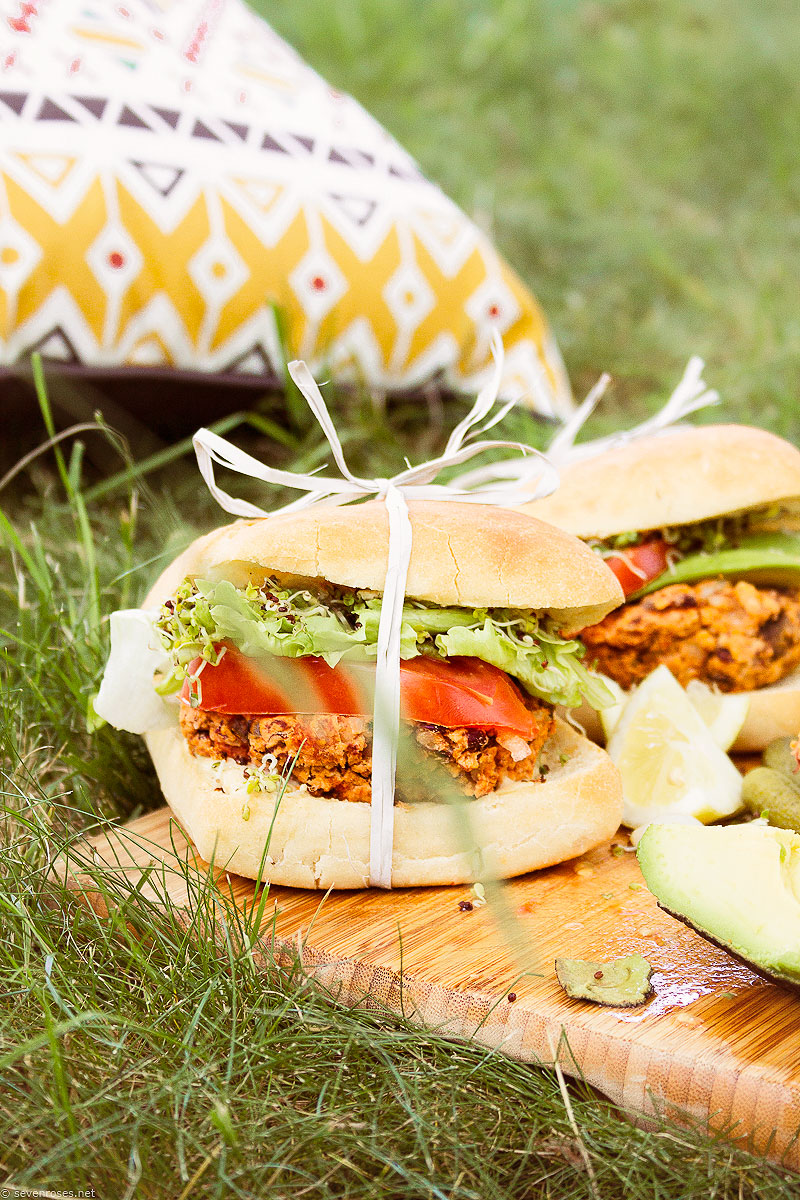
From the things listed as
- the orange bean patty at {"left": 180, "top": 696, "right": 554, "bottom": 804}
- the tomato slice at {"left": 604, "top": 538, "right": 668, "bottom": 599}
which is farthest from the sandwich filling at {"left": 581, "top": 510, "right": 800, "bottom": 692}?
the orange bean patty at {"left": 180, "top": 696, "right": 554, "bottom": 804}

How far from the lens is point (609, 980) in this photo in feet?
6.45

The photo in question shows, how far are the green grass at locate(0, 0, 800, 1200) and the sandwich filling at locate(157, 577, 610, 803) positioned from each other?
35cm

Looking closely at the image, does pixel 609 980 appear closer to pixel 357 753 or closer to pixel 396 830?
pixel 396 830

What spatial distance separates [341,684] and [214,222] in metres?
1.95

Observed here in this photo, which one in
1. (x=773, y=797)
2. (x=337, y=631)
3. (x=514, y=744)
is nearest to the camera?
(x=337, y=631)

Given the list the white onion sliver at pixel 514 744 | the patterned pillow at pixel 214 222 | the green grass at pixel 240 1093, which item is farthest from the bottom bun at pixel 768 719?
the patterned pillow at pixel 214 222

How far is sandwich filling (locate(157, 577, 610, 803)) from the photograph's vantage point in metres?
2.22

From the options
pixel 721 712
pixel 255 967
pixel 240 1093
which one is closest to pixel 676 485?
pixel 721 712

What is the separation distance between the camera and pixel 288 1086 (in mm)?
1835

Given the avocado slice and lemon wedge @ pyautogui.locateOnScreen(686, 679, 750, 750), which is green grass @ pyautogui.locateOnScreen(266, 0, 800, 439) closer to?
lemon wedge @ pyautogui.locateOnScreen(686, 679, 750, 750)

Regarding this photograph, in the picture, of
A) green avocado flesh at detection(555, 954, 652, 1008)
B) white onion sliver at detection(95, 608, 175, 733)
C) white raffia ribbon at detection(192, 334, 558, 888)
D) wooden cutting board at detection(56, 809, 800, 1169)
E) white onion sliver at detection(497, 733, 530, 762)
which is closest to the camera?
wooden cutting board at detection(56, 809, 800, 1169)

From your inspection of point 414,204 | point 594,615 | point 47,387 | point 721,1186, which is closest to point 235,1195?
point 721,1186

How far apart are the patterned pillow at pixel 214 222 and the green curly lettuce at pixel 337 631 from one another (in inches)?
58.1

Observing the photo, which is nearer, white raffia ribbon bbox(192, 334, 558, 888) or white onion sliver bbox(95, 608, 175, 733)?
white raffia ribbon bbox(192, 334, 558, 888)
